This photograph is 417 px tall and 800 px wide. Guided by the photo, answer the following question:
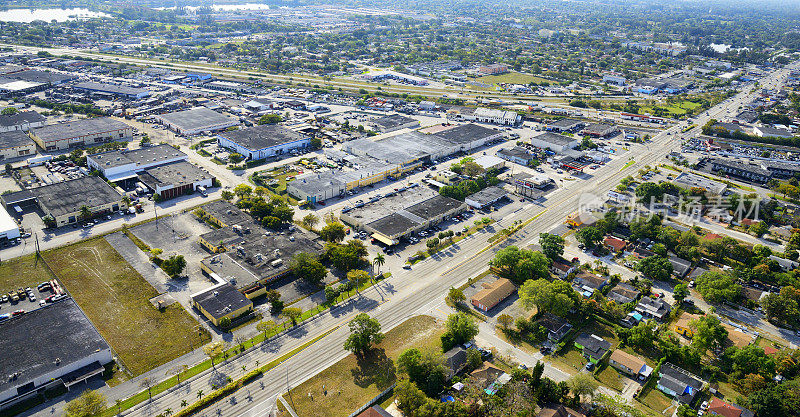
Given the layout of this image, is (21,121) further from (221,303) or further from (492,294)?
(492,294)

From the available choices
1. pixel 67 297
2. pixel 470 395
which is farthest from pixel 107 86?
pixel 470 395

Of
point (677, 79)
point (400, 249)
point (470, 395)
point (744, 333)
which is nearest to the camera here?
point (470, 395)

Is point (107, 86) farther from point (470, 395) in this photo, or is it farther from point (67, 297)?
point (470, 395)

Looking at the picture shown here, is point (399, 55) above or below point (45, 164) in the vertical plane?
above

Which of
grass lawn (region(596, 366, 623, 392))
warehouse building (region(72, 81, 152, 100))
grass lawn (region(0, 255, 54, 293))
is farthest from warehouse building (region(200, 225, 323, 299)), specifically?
warehouse building (region(72, 81, 152, 100))

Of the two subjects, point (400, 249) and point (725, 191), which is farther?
point (725, 191)

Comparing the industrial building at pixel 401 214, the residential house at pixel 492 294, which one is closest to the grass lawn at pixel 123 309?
the industrial building at pixel 401 214

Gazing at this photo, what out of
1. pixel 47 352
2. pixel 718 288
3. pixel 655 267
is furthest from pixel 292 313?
pixel 718 288
